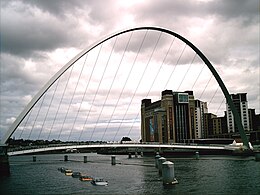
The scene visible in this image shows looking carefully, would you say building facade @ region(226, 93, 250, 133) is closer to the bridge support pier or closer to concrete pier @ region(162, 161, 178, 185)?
the bridge support pier

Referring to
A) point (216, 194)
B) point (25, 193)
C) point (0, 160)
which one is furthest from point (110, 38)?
point (216, 194)

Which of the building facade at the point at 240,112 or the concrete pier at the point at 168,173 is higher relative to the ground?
the building facade at the point at 240,112

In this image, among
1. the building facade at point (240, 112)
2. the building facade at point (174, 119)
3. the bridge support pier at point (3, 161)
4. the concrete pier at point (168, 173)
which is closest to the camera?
the concrete pier at point (168, 173)

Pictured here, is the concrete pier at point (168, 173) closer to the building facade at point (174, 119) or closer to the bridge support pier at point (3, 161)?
the bridge support pier at point (3, 161)

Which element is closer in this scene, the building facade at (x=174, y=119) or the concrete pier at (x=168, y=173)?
the concrete pier at (x=168, y=173)

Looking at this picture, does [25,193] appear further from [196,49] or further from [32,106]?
[196,49]

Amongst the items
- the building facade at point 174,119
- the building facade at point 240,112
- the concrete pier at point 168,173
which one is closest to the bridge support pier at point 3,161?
the concrete pier at point 168,173

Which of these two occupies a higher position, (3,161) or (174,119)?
(174,119)

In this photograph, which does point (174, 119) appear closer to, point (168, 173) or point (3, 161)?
point (3, 161)

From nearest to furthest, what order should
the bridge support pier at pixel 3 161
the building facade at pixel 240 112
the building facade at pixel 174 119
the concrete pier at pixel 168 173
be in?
the concrete pier at pixel 168 173
the bridge support pier at pixel 3 161
the building facade at pixel 174 119
the building facade at pixel 240 112

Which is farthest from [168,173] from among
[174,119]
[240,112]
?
[240,112]

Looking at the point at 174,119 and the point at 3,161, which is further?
the point at 174,119

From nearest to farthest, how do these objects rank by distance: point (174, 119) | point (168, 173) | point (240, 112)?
point (168, 173) < point (174, 119) < point (240, 112)

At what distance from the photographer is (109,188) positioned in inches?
1537
